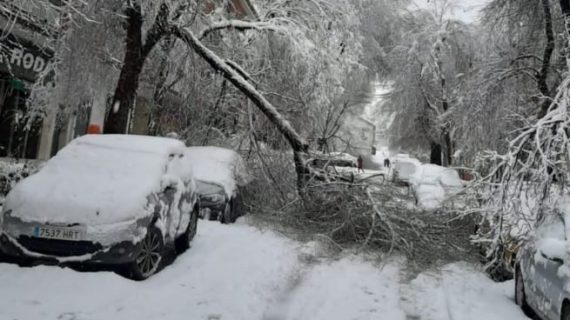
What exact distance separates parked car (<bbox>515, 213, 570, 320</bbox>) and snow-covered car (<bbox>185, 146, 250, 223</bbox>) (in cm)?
629

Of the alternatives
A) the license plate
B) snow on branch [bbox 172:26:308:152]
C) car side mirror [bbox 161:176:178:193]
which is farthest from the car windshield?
snow on branch [bbox 172:26:308:152]

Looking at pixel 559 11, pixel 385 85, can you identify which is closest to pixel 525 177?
pixel 559 11

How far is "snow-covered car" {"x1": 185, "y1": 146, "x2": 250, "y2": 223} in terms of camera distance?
1132cm

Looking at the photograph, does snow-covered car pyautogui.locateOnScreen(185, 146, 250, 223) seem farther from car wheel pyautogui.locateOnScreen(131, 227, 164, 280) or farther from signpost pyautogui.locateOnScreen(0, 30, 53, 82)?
signpost pyautogui.locateOnScreen(0, 30, 53, 82)

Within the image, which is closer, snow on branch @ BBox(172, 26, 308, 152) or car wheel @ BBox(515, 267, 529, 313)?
car wheel @ BBox(515, 267, 529, 313)

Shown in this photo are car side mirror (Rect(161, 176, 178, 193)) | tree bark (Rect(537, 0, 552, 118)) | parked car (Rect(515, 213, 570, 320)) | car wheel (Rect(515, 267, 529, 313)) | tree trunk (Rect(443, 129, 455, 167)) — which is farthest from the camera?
tree trunk (Rect(443, 129, 455, 167))

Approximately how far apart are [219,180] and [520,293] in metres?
6.86

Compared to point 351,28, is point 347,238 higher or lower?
lower

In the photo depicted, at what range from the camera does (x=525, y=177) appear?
6.55 m

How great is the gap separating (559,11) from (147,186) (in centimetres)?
1118

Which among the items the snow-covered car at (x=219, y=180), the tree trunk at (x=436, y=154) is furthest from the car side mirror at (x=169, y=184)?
the tree trunk at (x=436, y=154)

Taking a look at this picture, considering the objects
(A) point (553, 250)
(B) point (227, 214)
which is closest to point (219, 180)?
(B) point (227, 214)

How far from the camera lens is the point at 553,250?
18.5 ft

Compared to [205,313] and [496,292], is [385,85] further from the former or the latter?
[205,313]
